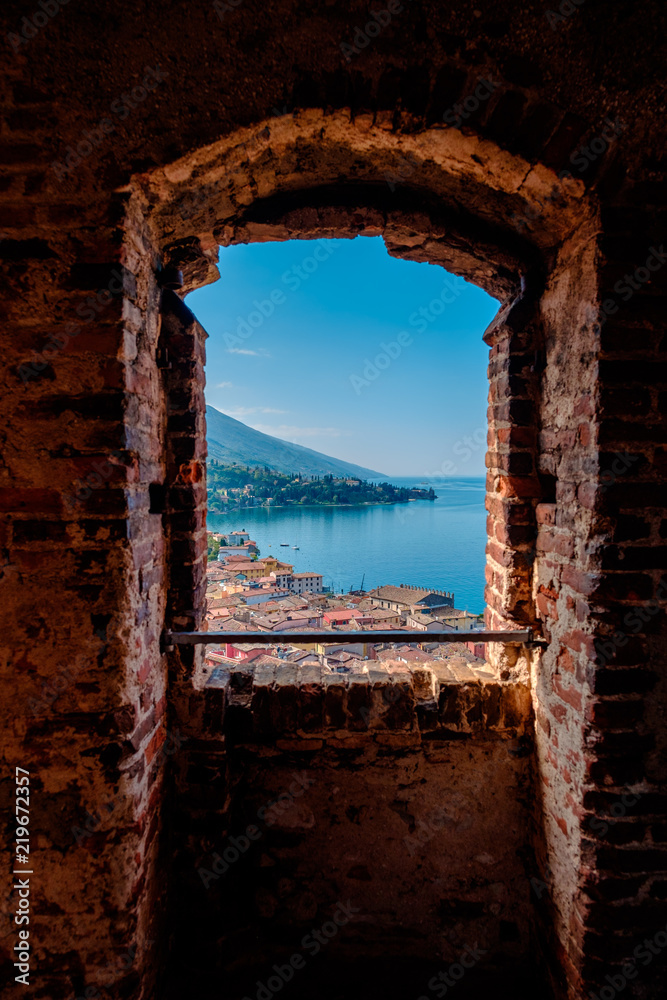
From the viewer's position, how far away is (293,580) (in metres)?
2.47

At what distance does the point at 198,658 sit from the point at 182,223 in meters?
1.56

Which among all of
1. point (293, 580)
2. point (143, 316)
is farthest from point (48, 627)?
point (293, 580)

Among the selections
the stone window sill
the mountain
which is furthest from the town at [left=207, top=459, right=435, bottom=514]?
the stone window sill

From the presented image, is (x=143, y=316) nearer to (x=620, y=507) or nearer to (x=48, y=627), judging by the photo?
(x=48, y=627)

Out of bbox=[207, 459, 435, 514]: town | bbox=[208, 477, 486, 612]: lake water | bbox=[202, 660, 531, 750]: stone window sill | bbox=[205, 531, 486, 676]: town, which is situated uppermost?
bbox=[207, 459, 435, 514]: town

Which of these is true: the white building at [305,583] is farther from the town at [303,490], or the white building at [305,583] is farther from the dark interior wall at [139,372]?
the dark interior wall at [139,372]

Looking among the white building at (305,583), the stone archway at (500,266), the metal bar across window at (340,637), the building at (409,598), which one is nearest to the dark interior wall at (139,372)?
the stone archway at (500,266)

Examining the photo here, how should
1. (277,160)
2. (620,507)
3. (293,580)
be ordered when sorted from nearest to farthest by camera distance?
1. (620,507)
2. (277,160)
3. (293,580)

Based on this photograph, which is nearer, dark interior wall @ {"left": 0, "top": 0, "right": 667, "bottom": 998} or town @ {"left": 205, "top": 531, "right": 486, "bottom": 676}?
dark interior wall @ {"left": 0, "top": 0, "right": 667, "bottom": 998}

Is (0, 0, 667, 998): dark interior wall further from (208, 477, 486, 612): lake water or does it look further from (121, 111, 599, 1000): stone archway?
(208, 477, 486, 612): lake water

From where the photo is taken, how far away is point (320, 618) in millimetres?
2057

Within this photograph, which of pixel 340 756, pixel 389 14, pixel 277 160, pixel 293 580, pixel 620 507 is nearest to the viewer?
pixel 389 14

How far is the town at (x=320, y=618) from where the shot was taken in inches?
72.7

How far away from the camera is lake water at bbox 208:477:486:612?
2.08m
